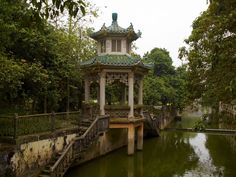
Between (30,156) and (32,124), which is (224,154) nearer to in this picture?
(32,124)

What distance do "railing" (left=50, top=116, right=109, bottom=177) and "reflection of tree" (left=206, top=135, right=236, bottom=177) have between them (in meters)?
6.44

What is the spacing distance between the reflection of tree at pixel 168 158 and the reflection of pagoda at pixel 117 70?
1.52m

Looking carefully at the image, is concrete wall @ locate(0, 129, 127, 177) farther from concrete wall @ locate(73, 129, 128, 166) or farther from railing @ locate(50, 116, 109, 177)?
railing @ locate(50, 116, 109, 177)

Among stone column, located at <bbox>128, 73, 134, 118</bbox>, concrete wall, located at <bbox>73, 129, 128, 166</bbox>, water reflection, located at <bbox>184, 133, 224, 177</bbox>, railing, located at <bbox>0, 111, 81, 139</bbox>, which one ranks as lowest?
water reflection, located at <bbox>184, 133, 224, 177</bbox>

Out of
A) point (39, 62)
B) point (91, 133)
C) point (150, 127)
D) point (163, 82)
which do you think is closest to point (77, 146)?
point (91, 133)

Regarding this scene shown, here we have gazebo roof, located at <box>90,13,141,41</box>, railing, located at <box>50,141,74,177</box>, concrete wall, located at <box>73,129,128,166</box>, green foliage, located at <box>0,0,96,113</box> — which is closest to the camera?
green foliage, located at <box>0,0,96,113</box>

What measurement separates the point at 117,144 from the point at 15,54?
32.3ft

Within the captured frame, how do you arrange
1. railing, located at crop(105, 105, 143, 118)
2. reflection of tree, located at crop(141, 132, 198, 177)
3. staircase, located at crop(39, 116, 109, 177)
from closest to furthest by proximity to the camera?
staircase, located at crop(39, 116, 109, 177)
reflection of tree, located at crop(141, 132, 198, 177)
railing, located at crop(105, 105, 143, 118)

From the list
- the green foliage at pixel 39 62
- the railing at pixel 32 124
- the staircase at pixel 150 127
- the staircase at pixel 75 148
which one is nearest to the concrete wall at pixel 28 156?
the staircase at pixel 75 148

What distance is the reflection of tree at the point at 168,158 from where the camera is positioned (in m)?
16.9

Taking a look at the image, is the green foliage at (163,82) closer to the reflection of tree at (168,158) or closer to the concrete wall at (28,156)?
the reflection of tree at (168,158)

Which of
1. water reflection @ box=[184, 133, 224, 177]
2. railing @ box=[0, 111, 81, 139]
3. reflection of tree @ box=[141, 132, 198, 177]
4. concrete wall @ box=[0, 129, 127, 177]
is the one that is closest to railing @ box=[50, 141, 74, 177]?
concrete wall @ box=[0, 129, 127, 177]

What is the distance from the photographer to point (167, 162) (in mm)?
19188

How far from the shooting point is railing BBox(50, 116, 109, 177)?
1337cm
